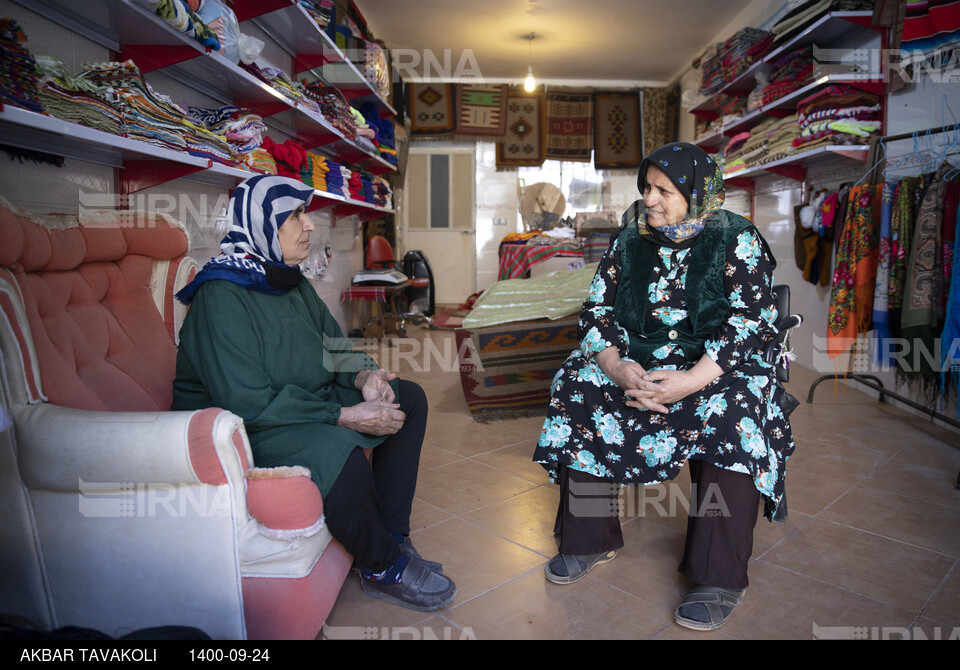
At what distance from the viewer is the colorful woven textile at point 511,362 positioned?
3.07 m

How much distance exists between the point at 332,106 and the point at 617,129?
477cm

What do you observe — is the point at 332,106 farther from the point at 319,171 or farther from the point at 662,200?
the point at 662,200

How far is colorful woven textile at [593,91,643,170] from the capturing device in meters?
7.59

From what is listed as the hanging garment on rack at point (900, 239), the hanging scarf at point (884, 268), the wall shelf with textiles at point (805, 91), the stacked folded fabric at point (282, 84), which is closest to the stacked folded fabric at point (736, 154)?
the wall shelf with textiles at point (805, 91)

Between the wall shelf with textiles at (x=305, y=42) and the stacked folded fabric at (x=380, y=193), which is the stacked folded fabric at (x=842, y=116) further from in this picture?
the stacked folded fabric at (x=380, y=193)

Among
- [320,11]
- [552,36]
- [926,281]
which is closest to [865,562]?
[926,281]

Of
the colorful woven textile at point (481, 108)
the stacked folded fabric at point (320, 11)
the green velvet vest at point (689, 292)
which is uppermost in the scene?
the colorful woven textile at point (481, 108)

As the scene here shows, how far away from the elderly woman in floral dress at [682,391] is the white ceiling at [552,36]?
4114 mm

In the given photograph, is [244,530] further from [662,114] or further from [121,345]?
[662,114]

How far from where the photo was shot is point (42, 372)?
125 cm

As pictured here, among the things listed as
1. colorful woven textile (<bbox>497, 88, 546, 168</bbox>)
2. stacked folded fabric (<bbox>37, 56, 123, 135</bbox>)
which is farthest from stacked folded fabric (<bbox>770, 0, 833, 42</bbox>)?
colorful woven textile (<bbox>497, 88, 546, 168</bbox>)

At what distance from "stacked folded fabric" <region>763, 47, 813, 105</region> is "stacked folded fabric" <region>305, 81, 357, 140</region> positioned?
2766mm

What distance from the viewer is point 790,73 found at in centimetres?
393
